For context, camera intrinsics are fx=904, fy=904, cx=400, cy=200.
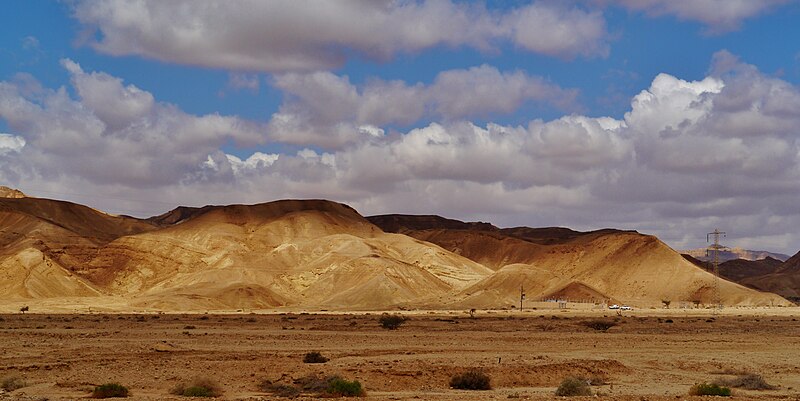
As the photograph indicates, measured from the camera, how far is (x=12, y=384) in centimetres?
2911

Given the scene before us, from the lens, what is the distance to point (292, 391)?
27688 millimetres

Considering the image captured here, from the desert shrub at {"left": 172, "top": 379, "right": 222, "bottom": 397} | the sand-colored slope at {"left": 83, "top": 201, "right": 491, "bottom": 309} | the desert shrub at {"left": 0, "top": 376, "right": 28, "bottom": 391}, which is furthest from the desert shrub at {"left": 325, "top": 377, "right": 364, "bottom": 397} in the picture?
the sand-colored slope at {"left": 83, "top": 201, "right": 491, "bottom": 309}

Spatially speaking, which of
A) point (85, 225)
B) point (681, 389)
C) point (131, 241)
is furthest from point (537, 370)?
point (85, 225)

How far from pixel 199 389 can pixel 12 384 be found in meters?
6.77

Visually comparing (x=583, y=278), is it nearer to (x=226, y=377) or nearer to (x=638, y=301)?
(x=638, y=301)

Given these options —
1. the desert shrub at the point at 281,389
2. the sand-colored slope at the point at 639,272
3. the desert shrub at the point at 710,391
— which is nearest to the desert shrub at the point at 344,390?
the desert shrub at the point at 281,389

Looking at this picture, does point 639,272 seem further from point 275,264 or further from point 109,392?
point 109,392

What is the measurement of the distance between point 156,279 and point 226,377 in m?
126

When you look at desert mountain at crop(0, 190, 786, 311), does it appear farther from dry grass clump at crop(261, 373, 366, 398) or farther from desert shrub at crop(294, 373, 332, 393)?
dry grass clump at crop(261, 373, 366, 398)

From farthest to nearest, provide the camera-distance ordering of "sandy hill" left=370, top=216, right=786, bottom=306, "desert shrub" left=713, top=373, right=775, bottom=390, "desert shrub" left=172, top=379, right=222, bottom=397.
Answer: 1. "sandy hill" left=370, top=216, right=786, bottom=306
2. "desert shrub" left=713, top=373, right=775, bottom=390
3. "desert shrub" left=172, top=379, right=222, bottom=397

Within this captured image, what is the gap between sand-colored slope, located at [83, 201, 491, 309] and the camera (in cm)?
12838

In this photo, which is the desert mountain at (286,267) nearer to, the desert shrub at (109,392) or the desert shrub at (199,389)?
the desert shrub at (199,389)

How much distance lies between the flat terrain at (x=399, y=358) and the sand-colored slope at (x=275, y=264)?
59.2m

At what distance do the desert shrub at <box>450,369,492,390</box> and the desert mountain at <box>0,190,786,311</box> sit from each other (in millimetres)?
90113
